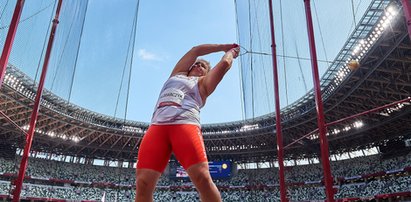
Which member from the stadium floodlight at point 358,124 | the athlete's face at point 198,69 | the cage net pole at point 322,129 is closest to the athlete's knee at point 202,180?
the athlete's face at point 198,69

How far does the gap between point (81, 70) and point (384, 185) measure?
1067 inches

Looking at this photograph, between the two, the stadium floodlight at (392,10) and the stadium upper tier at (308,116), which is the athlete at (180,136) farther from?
the stadium floodlight at (392,10)

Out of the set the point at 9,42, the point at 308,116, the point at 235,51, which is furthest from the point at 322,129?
the point at 308,116

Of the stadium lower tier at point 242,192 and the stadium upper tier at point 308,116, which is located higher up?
the stadium upper tier at point 308,116

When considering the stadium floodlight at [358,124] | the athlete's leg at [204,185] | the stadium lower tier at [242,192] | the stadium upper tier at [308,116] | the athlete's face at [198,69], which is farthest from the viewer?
the stadium floodlight at [358,124]

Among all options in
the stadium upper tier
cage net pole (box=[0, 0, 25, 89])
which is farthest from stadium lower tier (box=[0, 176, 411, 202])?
cage net pole (box=[0, 0, 25, 89])

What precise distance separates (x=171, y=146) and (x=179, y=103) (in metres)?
0.32

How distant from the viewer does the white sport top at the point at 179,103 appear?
217 centimetres

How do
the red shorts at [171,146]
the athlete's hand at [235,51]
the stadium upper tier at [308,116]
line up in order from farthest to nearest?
the stadium upper tier at [308,116] → the athlete's hand at [235,51] → the red shorts at [171,146]

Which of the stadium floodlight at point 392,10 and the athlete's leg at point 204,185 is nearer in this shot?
the athlete's leg at point 204,185

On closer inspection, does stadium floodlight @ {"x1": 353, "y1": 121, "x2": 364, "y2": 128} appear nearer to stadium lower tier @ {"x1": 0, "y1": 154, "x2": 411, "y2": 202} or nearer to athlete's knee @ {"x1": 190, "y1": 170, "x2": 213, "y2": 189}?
stadium lower tier @ {"x1": 0, "y1": 154, "x2": 411, "y2": 202}

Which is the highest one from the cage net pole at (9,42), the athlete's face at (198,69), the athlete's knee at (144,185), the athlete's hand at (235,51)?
the cage net pole at (9,42)

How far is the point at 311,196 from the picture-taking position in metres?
31.0

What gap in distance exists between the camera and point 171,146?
2.20m
